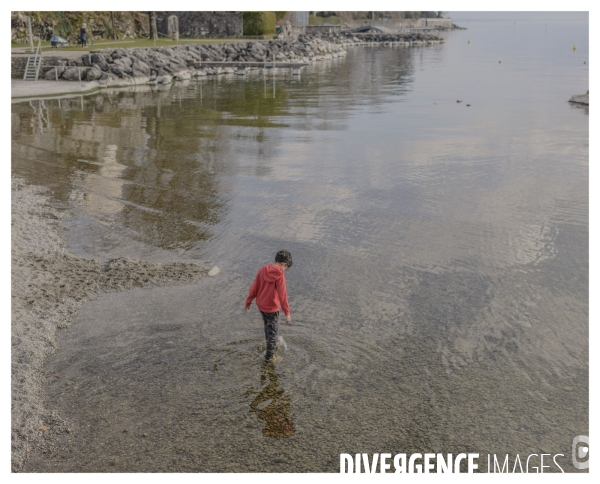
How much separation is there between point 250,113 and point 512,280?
20.3m

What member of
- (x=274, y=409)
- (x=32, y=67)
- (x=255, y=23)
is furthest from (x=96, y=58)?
(x=274, y=409)

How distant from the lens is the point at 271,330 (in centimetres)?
740

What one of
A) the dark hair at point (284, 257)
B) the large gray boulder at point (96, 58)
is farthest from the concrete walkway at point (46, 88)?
the dark hair at point (284, 257)

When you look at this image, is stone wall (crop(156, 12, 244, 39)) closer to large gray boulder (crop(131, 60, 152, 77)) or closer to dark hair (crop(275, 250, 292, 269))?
large gray boulder (crop(131, 60, 152, 77))

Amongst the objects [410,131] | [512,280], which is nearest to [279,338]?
[512,280]

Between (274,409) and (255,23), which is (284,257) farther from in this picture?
(255,23)

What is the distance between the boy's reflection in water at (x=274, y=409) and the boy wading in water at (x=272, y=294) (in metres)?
0.43

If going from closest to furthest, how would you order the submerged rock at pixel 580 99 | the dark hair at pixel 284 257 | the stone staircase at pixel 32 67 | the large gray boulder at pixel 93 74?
the dark hair at pixel 284 257 → the submerged rock at pixel 580 99 → the stone staircase at pixel 32 67 → the large gray boulder at pixel 93 74

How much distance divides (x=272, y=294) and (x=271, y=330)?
444 mm

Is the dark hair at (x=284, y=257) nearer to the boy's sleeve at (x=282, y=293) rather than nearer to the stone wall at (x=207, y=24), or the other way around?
the boy's sleeve at (x=282, y=293)

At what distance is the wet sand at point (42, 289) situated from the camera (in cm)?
629

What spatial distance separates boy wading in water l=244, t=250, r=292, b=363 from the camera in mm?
7227

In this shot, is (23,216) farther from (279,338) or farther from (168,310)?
(279,338)

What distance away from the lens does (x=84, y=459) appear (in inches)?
228
